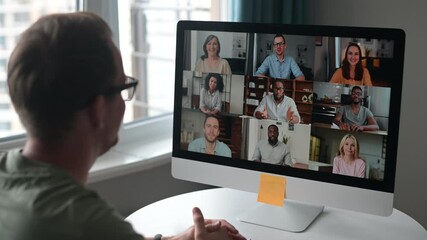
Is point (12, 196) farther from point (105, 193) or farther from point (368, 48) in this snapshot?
point (105, 193)

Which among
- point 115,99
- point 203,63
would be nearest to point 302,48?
point 203,63

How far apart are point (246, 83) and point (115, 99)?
0.59 m

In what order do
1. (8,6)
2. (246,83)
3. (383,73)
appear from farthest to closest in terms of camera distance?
1. (8,6)
2. (246,83)
3. (383,73)

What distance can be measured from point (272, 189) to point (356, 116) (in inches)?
12.3

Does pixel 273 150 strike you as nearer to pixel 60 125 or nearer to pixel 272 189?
pixel 272 189

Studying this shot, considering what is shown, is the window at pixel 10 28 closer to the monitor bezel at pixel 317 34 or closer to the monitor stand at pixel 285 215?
the monitor bezel at pixel 317 34

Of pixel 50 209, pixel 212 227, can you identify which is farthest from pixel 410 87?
pixel 50 209

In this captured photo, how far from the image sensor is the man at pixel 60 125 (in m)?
0.97

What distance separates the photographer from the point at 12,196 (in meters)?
1.01

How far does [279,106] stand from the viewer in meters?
1.62

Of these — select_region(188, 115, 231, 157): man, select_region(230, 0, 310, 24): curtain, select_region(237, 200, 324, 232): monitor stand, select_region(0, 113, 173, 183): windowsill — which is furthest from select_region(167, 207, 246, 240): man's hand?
select_region(230, 0, 310, 24): curtain

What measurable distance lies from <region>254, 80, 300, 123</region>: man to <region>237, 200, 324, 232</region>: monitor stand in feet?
0.91

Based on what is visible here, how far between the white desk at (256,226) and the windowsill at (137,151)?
0.30 metres

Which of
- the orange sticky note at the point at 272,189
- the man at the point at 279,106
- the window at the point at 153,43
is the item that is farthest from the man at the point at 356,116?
the window at the point at 153,43
